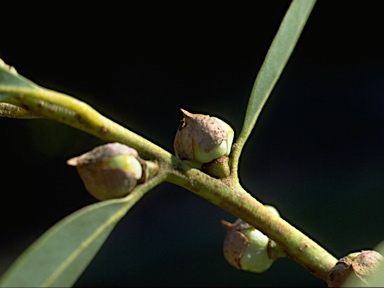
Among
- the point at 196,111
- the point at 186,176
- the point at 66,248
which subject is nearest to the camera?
the point at 66,248

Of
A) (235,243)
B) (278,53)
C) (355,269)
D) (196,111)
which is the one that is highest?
(278,53)

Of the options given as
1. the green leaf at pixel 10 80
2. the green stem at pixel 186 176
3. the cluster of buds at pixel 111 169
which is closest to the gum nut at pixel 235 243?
the green stem at pixel 186 176

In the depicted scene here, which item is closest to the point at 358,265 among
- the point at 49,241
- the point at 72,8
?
the point at 49,241

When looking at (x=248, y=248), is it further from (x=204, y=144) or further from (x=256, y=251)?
(x=204, y=144)

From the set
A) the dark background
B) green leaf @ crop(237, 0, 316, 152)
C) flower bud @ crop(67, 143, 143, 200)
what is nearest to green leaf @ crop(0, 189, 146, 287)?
flower bud @ crop(67, 143, 143, 200)

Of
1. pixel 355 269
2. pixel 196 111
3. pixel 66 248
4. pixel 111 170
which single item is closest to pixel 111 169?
pixel 111 170

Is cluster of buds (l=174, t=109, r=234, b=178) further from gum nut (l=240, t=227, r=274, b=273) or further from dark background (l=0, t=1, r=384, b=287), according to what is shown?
dark background (l=0, t=1, r=384, b=287)

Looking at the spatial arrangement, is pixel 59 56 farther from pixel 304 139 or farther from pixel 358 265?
pixel 358 265
